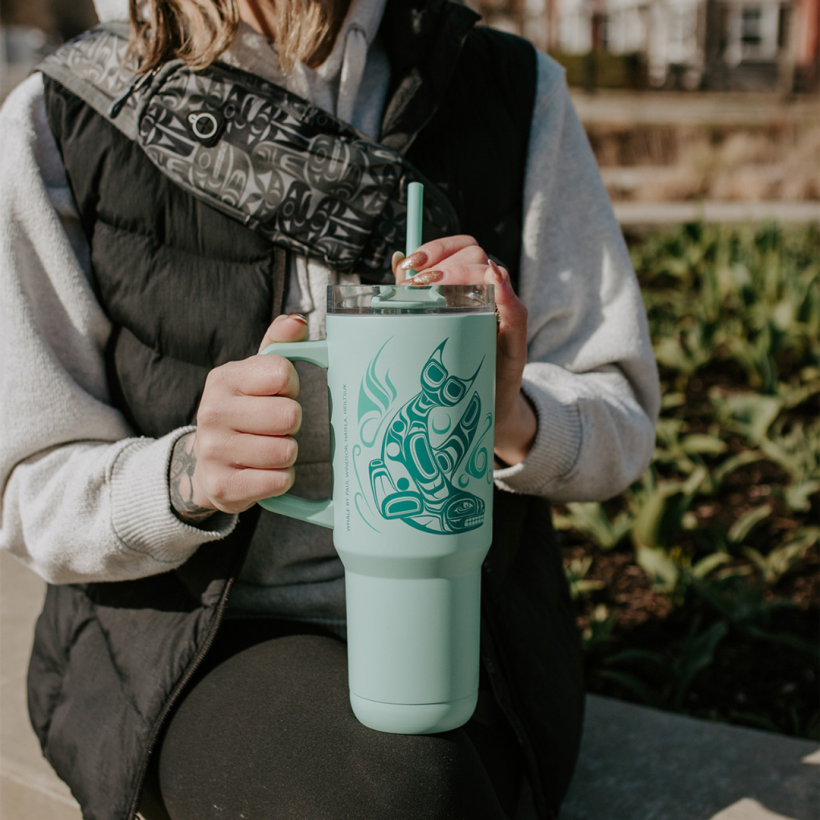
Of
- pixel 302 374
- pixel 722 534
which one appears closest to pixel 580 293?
pixel 302 374

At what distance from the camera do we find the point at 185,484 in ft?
3.39

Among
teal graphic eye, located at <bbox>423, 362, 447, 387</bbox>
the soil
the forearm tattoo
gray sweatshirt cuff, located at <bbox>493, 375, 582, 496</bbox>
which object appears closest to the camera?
teal graphic eye, located at <bbox>423, 362, 447, 387</bbox>

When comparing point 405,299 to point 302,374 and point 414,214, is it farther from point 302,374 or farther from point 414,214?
point 302,374

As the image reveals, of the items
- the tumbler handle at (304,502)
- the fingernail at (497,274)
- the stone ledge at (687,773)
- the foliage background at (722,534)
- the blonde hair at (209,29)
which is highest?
the blonde hair at (209,29)

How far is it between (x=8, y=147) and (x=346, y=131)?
1.48 feet

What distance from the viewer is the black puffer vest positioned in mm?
1135

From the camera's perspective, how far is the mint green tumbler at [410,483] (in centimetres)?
78

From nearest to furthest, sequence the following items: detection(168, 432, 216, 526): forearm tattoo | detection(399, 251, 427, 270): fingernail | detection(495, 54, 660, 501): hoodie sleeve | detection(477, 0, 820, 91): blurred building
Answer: detection(399, 251, 427, 270): fingernail, detection(168, 432, 216, 526): forearm tattoo, detection(495, 54, 660, 501): hoodie sleeve, detection(477, 0, 820, 91): blurred building

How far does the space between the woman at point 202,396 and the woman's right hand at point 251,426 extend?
91 mm

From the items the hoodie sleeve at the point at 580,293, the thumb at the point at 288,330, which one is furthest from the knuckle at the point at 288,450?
the hoodie sleeve at the point at 580,293

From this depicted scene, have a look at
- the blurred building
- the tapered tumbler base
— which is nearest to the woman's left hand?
the tapered tumbler base

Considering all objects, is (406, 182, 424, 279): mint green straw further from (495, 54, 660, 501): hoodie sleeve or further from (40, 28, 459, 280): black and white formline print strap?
(495, 54, 660, 501): hoodie sleeve

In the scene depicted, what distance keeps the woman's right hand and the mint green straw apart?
0.14 meters

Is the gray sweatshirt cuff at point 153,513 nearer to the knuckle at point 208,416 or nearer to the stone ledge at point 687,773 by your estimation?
the knuckle at point 208,416
